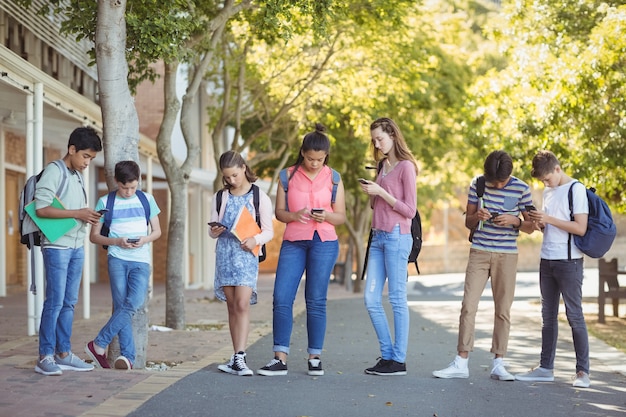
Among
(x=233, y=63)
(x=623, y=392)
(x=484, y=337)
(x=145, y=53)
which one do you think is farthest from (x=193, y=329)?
(x=233, y=63)

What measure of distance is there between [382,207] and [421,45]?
16.5 metres

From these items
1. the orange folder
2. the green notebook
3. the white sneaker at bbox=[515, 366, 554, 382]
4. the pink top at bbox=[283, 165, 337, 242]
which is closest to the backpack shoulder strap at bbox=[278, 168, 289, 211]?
the pink top at bbox=[283, 165, 337, 242]

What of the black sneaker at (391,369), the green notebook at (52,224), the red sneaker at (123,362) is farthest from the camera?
the red sneaker at (123,362)

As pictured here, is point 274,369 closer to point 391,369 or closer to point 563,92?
point 391,369

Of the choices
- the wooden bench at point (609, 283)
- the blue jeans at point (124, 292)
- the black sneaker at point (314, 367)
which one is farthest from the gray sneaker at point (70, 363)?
the wooden bench at point (609, 283)

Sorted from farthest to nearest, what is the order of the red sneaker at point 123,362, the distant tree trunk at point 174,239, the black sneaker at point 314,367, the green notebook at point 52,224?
1. the distant tree trunk at point 174,239
2. the red sneaker at point 123,362
3. the black sneaker at point 314,367
4. the green notebook at point 52,224

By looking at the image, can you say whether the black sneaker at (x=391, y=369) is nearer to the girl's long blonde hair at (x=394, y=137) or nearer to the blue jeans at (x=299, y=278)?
the blue jeans at (x=299, y=278)

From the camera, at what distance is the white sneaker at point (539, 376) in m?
8.46

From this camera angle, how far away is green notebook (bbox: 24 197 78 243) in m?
7.90

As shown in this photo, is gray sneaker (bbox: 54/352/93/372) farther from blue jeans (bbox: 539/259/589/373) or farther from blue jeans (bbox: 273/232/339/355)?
blue jeans (bbox: 539/259/589/373)

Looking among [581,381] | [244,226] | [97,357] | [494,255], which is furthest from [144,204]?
[581,381]

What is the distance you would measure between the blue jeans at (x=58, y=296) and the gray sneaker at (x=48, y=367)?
6 centimetres

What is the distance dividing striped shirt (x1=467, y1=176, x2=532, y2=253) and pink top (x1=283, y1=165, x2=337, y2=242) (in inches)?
44.4

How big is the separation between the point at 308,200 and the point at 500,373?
1.96 m
